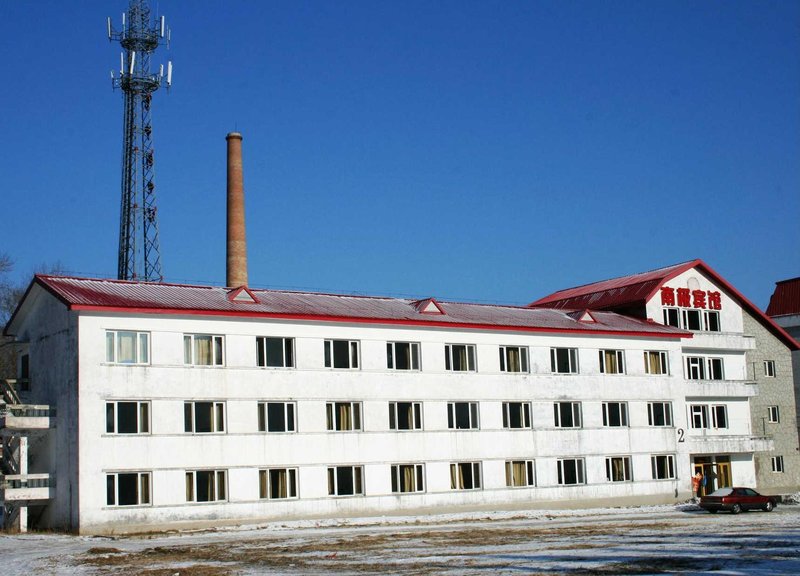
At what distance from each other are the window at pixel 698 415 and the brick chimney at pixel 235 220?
2777cm

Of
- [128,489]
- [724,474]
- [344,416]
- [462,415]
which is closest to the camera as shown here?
[128,489]

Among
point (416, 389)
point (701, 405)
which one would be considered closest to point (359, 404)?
point (416, 389)

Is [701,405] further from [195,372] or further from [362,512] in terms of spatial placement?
[195,372]

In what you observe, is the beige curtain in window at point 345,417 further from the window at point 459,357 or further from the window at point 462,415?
the window at point 459,357

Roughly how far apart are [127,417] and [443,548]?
18.3m

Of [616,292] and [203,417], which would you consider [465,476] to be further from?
[616,292]

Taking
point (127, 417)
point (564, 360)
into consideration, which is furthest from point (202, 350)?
point (564, 360)

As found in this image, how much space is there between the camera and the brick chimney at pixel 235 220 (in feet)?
200

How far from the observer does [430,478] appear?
169 feet

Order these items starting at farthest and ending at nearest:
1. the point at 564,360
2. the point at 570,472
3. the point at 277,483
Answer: the point at 564,360, the point at 570,472, the point at 277,483

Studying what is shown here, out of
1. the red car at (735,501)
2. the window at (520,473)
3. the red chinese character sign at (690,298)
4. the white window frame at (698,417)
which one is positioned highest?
the red chinese character sign at (690,298)

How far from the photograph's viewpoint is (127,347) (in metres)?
44.7

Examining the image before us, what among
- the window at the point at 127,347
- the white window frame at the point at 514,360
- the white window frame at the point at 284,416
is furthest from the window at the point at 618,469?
the window at the point at 127,347

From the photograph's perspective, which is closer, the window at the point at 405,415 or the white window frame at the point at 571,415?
the window at the point at 405,415
